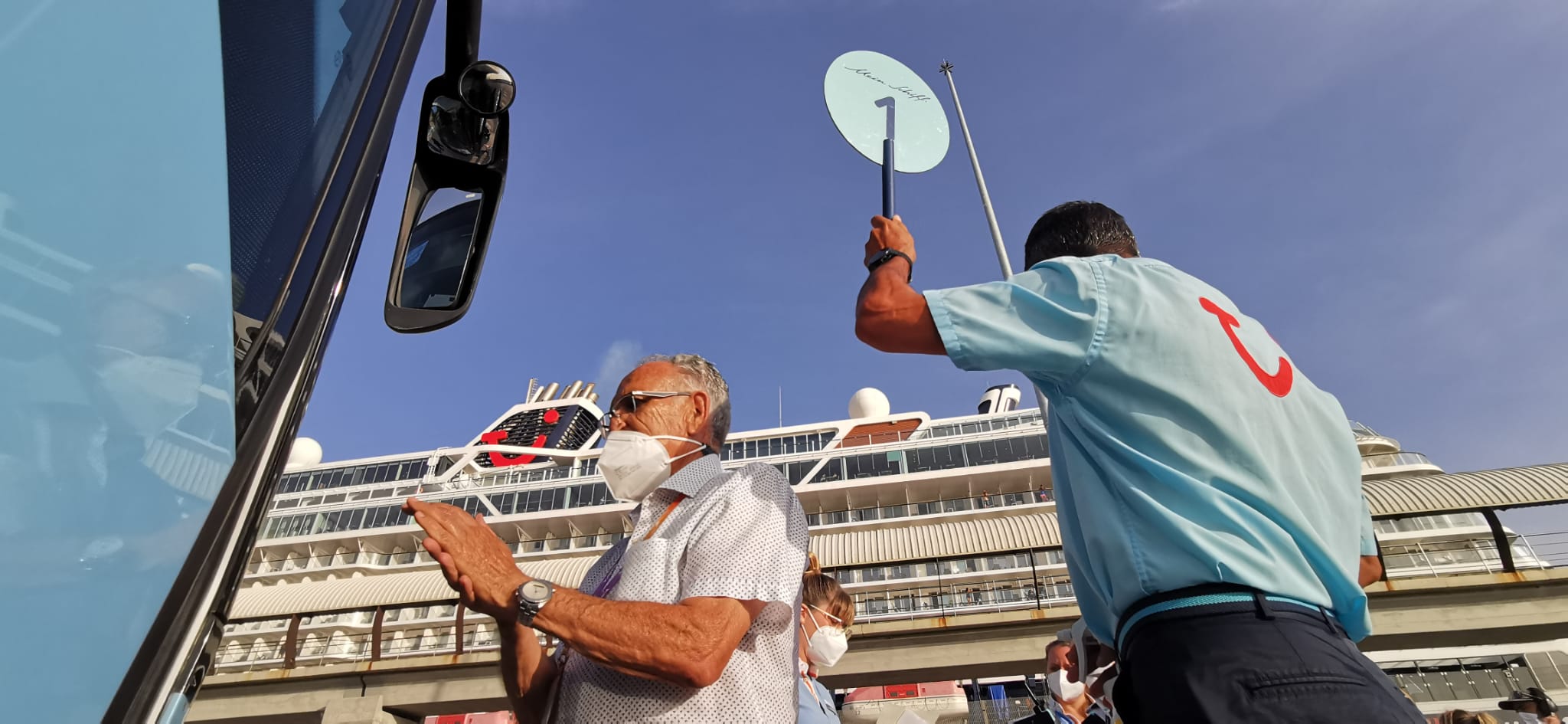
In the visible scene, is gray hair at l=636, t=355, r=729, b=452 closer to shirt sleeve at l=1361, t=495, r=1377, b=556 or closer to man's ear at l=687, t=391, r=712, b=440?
man's ear at l=687, t=391, r=712, b=440

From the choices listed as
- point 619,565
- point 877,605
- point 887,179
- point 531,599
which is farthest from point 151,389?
point 877,605

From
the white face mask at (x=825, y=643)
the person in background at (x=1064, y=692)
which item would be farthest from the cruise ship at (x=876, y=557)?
the white face mask at (x=825, y=643)

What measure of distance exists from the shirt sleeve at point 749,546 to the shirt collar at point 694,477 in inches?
4.8

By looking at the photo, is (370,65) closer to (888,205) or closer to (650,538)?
(650,538)

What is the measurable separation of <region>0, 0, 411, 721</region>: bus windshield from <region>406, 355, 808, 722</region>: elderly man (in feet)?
2.33

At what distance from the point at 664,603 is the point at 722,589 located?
140 mm

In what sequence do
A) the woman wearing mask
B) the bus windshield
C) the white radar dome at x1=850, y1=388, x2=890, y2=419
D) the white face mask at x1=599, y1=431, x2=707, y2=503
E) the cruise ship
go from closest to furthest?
the bus windshield, the white face mask at x1=599, y1=431, x2=707, y2=503, the woman wearing mask, the cruise ship, the white radar dome at x1=850, y1=388, x2=890, y2=419

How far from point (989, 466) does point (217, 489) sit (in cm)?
4297

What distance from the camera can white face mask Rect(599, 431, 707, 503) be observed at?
2346mm

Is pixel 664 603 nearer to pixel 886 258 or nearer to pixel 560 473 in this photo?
pixel 886 258

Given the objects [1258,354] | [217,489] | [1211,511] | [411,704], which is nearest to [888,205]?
[1258,354]

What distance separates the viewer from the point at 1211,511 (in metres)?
1.58

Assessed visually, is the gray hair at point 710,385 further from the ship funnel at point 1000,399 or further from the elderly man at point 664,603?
the ship funnel at point 1000,399

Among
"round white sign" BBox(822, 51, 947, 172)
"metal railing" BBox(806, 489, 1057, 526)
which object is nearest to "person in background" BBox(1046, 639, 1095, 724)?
"round white sign" BBox(822, 51, 947, 172)
